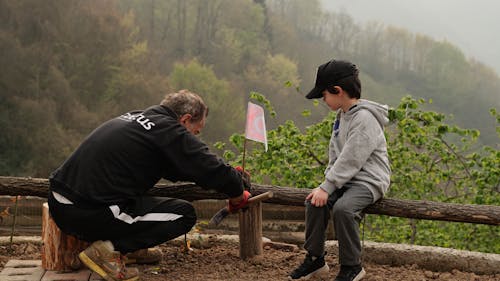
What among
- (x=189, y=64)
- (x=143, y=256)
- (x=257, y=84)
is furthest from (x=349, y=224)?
(x=257, y=84)

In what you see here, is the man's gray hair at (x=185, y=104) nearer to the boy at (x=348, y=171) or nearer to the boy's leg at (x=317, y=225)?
the boy at (x=348, y=171)

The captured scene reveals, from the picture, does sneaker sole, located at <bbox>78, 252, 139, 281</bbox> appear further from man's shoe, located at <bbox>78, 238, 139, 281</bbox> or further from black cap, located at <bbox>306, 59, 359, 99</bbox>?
black cap, located at <bbox>306, 59, 359, 99</bbox>

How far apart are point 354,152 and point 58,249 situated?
6.67ft

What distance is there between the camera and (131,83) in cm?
3050

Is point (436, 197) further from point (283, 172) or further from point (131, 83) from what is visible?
point (131, 83)

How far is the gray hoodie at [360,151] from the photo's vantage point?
3947 millimetres

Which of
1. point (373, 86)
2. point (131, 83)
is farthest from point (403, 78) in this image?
point (131, 83)

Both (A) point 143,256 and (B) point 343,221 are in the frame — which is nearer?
(B) point 343,221

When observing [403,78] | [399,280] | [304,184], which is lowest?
[403,78]

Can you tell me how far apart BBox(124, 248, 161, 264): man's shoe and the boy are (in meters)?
1.03

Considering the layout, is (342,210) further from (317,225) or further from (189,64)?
(189,64)

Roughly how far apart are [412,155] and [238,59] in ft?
108

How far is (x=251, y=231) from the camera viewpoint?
4609mm

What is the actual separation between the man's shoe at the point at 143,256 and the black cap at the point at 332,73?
A: 1652mm
